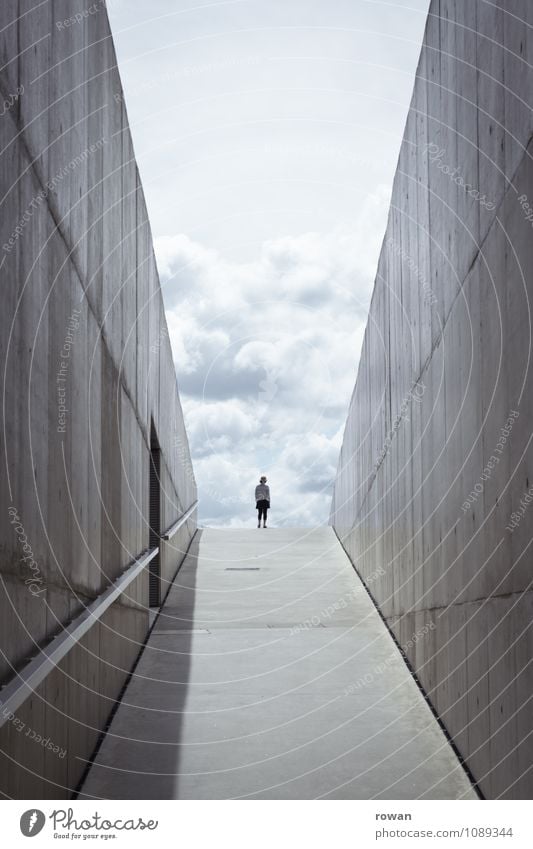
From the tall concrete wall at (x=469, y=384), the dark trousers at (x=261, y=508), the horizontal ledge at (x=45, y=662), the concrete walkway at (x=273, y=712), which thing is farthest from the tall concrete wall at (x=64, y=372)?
the dark trousers at (x=261, y=508)

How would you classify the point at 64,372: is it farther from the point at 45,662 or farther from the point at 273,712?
the point at 273,712

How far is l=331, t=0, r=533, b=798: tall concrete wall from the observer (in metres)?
3.99

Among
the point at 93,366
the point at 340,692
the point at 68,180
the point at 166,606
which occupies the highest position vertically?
the point at 68,180

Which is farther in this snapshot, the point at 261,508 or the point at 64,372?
the point at 261,508

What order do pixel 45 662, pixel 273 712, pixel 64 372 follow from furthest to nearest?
pixel 273 712 → pixel 64 372 → pixel 45 662

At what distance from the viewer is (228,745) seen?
586cm

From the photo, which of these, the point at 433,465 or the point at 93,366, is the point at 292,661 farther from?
the point at 93,366

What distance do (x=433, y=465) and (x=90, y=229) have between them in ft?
9.11

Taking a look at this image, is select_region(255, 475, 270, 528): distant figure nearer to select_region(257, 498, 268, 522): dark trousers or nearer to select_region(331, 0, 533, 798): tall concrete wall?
select_region(257, 498, 268, 522): dark trousers

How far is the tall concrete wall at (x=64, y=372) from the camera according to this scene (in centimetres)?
355

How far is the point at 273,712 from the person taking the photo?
662cm

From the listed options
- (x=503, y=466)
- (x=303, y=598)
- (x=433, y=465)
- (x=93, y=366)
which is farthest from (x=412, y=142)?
(x=303, y=598)

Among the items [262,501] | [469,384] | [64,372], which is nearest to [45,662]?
[64,372]

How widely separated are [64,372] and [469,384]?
86.2 inches
